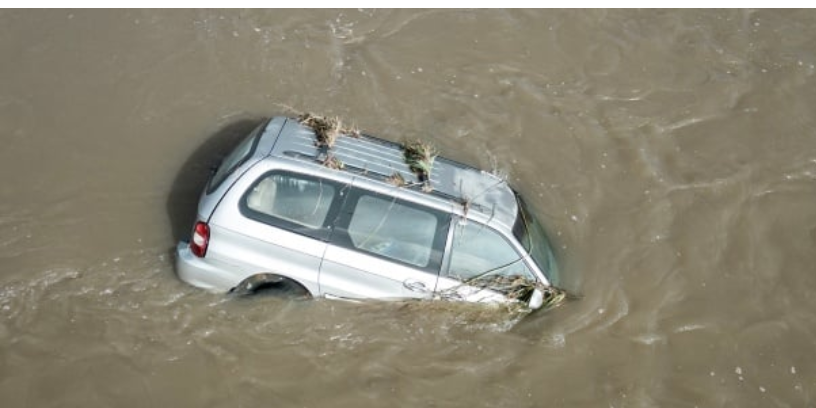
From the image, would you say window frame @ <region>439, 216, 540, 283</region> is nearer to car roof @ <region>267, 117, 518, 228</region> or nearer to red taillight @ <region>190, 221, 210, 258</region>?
car roof @ <region>267, 117, 518, 228</region>

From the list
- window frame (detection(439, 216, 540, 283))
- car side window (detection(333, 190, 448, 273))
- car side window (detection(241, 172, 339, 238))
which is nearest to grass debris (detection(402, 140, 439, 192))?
car side window (detection(333, 190, 448, 273))

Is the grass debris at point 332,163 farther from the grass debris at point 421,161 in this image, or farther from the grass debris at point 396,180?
the grass debris at point 421,161

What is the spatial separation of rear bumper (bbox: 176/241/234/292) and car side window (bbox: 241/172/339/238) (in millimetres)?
687

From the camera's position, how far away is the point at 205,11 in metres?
12.0

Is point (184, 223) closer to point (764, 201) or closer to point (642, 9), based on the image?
point (764, 201)

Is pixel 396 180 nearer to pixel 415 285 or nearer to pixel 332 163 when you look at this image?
pixel 332 163

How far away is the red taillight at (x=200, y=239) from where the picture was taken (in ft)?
24.1

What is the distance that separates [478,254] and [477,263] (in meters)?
0.09

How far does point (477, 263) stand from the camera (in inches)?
295

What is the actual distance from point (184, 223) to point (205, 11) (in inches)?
177

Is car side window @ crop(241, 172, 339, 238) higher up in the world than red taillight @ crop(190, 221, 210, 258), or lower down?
higher up

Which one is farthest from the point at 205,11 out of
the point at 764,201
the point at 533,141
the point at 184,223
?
the point at 764,201

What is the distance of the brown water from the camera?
7.69 metres

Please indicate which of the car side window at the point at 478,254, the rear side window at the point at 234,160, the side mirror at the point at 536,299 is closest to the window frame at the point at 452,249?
the car side window at the point at 478,254
